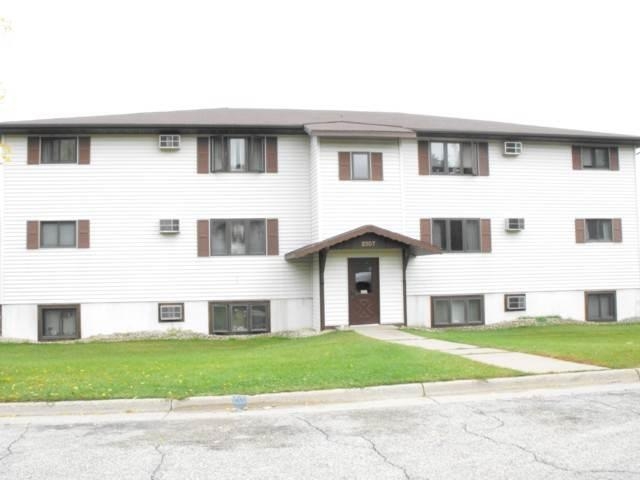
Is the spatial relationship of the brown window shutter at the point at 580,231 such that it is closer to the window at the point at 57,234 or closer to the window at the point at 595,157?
the window at the point at 595,157

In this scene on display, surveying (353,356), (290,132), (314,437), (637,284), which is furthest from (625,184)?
(314,437)

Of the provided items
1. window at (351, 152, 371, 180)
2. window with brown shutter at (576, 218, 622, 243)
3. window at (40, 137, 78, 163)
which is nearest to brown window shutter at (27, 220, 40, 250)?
window at (40, 137, 78, 163)

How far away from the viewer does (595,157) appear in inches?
882

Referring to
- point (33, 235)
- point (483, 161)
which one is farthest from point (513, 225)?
point (33, 235)

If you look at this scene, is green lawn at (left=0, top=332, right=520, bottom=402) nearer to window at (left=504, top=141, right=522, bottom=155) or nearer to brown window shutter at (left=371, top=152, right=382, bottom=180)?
brown window shutter at (left=371, top=152, right=382, bottom=180)

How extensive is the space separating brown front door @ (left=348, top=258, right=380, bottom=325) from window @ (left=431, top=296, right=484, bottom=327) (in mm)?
2347

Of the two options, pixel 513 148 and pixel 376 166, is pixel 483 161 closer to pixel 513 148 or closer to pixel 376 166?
pixel 513 148

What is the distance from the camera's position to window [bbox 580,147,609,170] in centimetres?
→ 2227

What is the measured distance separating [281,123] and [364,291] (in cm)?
615

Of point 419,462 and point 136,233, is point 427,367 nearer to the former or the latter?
point 419,462

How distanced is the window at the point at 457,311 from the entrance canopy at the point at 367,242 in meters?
2.57

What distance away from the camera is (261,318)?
66.0 ft

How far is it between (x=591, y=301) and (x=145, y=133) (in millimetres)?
16611

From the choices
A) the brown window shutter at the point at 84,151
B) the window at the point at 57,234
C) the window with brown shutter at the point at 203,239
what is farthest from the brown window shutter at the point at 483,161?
→ the window at the point at 57,234
